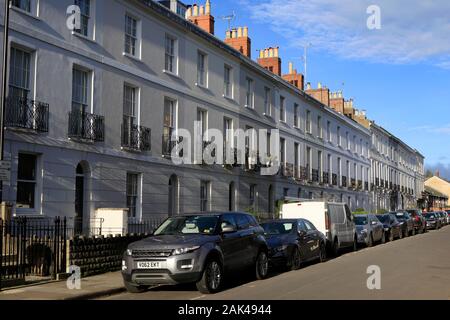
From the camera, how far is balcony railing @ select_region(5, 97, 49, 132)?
1585 centimetres

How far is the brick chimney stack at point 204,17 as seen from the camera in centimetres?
2927

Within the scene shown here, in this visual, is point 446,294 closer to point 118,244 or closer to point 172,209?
point 118,244

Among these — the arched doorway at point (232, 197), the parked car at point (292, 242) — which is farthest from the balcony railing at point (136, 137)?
the arched doorway at point (232, 197)

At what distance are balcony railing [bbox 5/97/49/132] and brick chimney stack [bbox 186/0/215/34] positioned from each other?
1382cm

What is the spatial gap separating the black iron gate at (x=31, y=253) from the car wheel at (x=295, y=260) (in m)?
6.37

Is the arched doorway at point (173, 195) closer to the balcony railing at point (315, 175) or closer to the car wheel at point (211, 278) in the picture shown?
the car wheel at point (211, 278)

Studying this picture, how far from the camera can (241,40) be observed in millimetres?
33469

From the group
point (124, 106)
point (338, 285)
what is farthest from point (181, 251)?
point (124, 106)

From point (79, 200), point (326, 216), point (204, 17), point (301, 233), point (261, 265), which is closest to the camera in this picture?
point (261, 265)

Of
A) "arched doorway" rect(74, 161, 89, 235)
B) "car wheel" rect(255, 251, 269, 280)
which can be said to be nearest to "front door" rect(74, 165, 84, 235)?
"arched doorway" rect(74, 161, 89, 235)

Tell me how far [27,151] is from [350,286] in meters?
10.0

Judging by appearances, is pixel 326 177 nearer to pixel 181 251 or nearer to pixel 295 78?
pixel 295 78

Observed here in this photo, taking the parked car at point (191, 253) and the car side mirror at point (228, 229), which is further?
the car side mirror at point (228, 229)

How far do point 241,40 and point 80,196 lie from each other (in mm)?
17771
